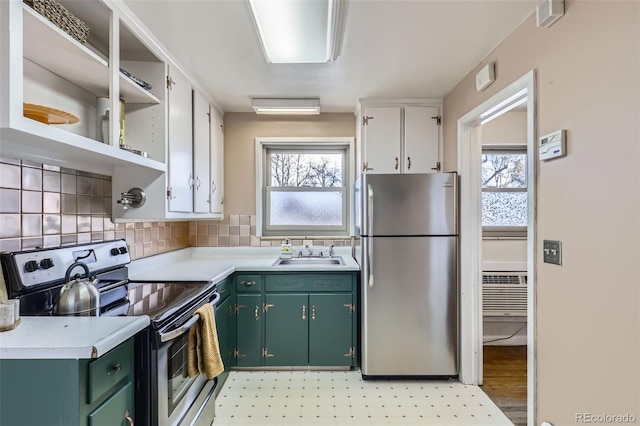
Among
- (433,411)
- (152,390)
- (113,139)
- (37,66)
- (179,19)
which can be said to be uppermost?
(179,19)

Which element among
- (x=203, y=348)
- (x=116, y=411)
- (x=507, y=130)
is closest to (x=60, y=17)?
(x=116, y=411)

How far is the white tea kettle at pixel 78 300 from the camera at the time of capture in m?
1.20

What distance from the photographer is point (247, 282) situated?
2.48 meters

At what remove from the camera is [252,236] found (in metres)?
3.06

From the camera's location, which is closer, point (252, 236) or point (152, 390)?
point (152, 390)

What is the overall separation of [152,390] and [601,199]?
6.27ft

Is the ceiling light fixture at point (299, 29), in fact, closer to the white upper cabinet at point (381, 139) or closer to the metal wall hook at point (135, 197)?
the white upper cabinet at point (381, 139)

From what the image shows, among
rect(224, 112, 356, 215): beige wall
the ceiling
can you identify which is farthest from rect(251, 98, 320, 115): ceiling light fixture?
rect(224, 112, 356, 215): beige wall

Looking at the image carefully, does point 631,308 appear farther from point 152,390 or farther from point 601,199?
point 152,390

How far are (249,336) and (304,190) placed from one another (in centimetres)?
147

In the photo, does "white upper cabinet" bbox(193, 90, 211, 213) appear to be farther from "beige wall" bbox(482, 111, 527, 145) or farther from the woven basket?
"beige wall" bbox(482, 111, 527, 145)

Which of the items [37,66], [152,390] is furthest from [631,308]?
[37,66]

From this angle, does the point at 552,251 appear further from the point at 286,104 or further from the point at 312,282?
the point at 286,104

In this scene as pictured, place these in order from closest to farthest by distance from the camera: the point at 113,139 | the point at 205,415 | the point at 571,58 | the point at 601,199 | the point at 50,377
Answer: the point at 50,377 < the point at 601,199 < the point at 571,58 < the point at 113,139 < the point at 205,415
